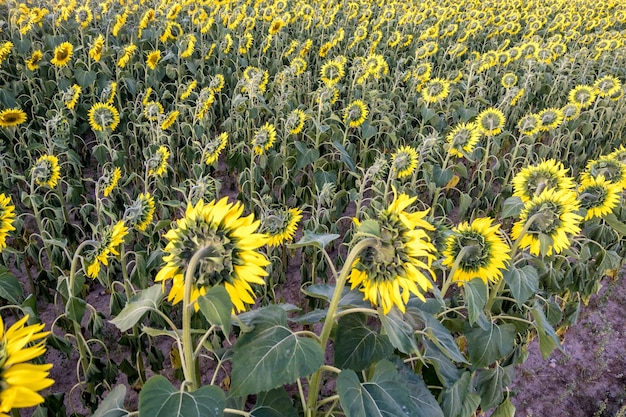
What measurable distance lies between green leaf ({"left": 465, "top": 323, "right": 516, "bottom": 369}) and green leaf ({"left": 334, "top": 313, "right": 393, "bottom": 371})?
517 mm

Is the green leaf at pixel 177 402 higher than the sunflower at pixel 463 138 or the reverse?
higher

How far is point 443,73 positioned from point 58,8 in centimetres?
546

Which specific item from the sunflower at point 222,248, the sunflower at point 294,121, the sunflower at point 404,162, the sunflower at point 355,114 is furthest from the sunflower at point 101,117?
the sunflower at point 222,248

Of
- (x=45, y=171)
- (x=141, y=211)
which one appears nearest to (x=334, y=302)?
(x=141, y=211)

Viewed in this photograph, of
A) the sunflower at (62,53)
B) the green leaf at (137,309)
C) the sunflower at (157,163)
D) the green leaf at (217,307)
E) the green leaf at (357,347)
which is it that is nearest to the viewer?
the green leaf at (217,307)

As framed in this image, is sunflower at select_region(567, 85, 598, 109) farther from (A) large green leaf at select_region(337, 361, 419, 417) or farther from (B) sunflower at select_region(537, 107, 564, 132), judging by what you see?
(A) large green leaf at select_region(337, 361, 419, 417)

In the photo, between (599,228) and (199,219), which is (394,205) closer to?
(199,219)

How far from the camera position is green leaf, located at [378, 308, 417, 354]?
1.12m

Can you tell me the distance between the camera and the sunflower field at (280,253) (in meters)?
1.10

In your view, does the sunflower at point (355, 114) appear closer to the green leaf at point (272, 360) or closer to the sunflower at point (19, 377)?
the green leaf at point (272, 360)

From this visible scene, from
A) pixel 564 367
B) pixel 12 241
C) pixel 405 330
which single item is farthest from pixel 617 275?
pixel 12 241

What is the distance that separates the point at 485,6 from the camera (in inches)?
403

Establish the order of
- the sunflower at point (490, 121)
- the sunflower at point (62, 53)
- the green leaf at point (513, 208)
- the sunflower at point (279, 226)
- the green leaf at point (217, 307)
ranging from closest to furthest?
the green leaf at point (217, 307) < the green leaf at point (513, 208) < the sunflower at point (279, 226) < the sunflower at point (490, 121) < the sunflower at point (62, 53)

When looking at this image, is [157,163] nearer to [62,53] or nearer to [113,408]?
[113,408]
